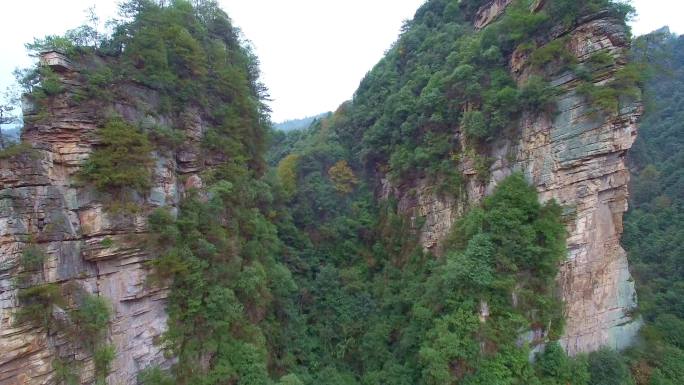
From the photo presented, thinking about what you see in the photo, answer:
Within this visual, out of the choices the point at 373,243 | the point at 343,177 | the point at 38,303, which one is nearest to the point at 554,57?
the point at 373,243

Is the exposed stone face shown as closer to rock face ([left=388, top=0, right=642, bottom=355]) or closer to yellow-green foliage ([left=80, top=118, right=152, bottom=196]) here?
rock face ([left=388, top=0, right=642, bottom=355])

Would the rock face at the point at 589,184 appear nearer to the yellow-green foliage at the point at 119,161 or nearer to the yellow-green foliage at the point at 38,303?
the yellow-green foliage at the point at 119,161

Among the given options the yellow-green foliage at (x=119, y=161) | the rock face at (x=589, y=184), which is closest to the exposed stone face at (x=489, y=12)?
the rock face at (x=589, y=184)

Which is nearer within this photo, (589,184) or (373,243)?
(589,184)

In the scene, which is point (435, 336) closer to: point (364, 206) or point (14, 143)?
point (364, 206)

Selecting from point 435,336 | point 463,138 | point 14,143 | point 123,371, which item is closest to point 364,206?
point 463,138

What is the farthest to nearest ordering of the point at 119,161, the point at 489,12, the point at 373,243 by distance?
the point at 373,243
the point at 489,12
the point at 119,161

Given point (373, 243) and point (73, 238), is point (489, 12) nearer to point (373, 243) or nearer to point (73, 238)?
point (373, 243)
